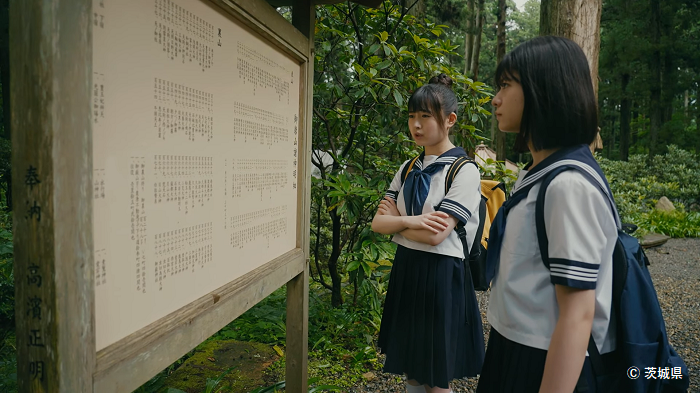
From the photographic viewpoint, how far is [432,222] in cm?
196

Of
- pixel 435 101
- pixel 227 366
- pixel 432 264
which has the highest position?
pixel 435 101

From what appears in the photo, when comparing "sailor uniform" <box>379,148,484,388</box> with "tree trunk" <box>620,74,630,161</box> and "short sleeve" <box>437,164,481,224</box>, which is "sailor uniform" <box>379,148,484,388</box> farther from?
"tree trunk" <box>620,74,630,161</box>

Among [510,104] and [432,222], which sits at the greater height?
[510,104]

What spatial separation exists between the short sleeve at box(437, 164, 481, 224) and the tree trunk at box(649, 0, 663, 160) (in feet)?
53.2

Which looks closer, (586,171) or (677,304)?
(586,171)

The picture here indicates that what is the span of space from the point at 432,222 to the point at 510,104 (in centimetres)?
82

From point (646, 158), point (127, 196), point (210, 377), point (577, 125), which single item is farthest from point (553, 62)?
point (646, 158)

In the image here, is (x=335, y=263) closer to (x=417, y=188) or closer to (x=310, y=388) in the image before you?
(x=310, y=388)

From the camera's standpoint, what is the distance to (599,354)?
1.12 metres

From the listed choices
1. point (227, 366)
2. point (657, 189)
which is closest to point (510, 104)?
point (227, 366)

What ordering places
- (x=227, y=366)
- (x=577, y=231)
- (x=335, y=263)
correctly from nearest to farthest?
(x=577, y=231), (x=227, y=366), (x=335, y=263)

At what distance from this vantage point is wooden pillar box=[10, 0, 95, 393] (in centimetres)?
77

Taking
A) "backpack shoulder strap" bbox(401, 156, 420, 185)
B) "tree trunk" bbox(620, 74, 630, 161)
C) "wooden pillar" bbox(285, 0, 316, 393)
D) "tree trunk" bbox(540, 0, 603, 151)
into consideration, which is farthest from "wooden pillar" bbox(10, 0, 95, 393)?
"tree trunk" bbox(620, 74, 630, 161)

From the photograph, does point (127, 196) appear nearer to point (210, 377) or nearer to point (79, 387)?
point (79, 387)
